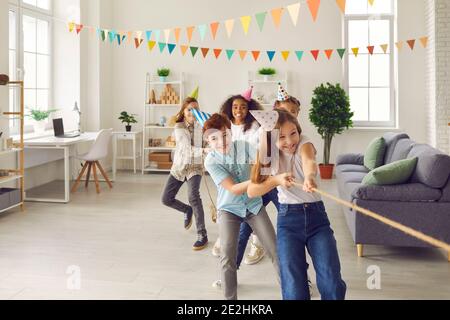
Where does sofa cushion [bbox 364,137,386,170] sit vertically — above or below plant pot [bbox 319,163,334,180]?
above

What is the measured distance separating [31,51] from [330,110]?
445cm

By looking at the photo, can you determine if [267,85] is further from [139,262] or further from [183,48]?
[139,262]

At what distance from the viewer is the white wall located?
812cm

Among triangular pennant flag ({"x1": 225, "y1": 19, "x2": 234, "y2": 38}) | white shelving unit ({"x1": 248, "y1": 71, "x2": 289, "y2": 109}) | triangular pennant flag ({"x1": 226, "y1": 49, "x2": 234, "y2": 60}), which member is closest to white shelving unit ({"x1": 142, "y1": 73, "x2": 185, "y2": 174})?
triangular pennant flag ({"x1": 226, "y1": 49, "x2": 234, "y2": 60})

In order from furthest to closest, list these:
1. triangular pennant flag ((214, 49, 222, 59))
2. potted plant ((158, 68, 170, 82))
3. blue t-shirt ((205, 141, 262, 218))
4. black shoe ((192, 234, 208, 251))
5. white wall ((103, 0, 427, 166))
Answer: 1. potted plant ((158, 68, 170, 82))
2. triangular pennant flag ((214, 49, 222, 59))
3. white wall ((103, 0, 427, 166))
4. black shoe ((192, 234, 208, 251))
5. blue t-shirt ((205, 141, 262, 218))

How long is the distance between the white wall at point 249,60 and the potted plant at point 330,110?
1.99 ft

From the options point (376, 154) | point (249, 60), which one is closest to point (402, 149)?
point (376, 154)

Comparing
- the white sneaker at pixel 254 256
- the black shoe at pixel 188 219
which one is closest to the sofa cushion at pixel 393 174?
the white sneaker at pixel 254 256

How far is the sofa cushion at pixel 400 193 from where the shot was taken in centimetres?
378

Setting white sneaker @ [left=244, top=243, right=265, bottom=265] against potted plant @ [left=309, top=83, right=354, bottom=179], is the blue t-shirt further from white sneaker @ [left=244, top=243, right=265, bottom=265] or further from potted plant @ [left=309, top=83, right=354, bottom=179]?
potted plant @ [left=309, top=83, right=354, bottom=179]

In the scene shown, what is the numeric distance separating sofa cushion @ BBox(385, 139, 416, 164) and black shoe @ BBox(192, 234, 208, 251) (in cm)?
198

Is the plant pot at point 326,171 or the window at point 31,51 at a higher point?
the window at point 31,51

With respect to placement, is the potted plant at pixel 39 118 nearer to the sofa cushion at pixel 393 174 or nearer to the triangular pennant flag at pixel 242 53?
the triangular pennant flag at pixel 242 53
